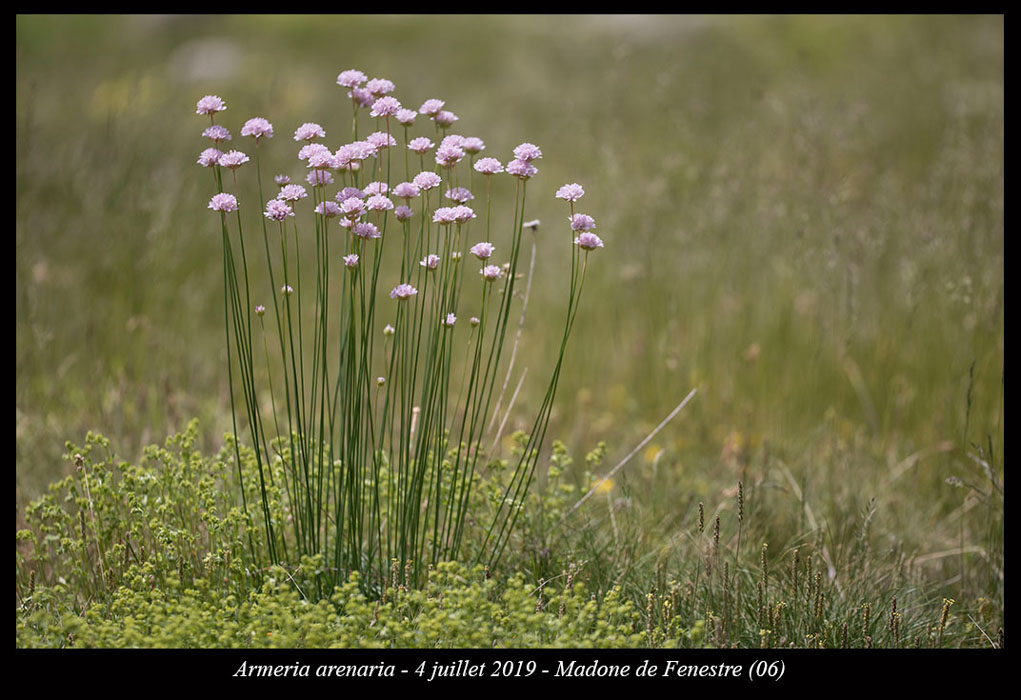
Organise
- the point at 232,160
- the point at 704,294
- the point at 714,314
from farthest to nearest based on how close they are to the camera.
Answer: the point at 704,294, the point at 714,314, the point at 232,160

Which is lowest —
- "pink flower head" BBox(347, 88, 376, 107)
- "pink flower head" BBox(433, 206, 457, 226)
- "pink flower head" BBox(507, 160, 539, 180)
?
"pink flower head" BBox(433, 206, 457, 226)

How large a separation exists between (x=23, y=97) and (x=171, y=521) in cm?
535

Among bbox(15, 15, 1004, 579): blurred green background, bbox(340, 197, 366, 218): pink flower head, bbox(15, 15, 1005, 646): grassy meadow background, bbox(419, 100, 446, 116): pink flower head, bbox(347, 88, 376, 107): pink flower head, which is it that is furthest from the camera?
bbox(15, 15, 1004, 579): blurred green background

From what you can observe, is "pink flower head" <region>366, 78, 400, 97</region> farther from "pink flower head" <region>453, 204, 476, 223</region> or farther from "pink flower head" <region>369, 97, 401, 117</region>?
"pink flower head" <region>453, 204, 476, 223</region>

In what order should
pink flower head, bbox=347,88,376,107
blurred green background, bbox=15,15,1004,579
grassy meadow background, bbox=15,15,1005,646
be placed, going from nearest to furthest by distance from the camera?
pink flower head, bbox=347,88,376,107 < grassy meadow background, bbox=15,15,1005,646 < blurred green background, bbox=15,15,1004,579

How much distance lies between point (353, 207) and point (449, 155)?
9.4 inches

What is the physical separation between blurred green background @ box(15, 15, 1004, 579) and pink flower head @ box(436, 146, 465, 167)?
1133 mm

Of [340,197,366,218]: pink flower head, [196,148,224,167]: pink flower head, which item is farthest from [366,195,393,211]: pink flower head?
[196,148,224,167]: pink flower head

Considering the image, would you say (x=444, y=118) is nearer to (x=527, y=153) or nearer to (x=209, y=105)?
(x=527, y=153)

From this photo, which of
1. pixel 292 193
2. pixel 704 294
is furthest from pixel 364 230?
pixel 704 294

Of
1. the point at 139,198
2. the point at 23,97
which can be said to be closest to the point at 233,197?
the point at 139,198

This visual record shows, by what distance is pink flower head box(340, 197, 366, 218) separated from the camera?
192cm

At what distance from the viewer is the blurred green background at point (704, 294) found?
336 centimetres

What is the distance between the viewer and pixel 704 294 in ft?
14.8
